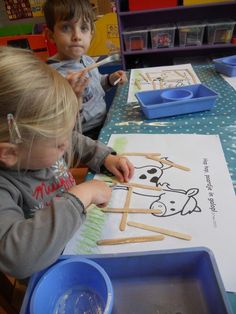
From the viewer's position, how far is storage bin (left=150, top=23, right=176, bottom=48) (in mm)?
1660

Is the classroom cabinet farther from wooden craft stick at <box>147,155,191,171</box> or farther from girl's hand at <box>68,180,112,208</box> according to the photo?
girl's hand at <box>68,180,112,208</box>

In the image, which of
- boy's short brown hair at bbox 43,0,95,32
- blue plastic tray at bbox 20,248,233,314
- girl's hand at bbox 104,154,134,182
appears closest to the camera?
blue plastic tray at bbox 20,248,233,314

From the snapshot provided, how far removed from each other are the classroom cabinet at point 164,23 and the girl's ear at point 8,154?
1.47 metres

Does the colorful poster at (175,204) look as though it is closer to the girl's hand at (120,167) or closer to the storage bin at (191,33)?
the girl's hand at (120,167)

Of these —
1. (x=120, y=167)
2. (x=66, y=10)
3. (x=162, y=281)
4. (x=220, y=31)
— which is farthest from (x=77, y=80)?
(x=220, y=31)

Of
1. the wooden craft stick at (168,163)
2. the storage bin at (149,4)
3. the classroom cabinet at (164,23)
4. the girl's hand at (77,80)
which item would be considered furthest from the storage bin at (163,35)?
the wooden craft stick at (168,163)

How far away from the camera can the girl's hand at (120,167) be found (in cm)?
53

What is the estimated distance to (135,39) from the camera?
5.65 ft

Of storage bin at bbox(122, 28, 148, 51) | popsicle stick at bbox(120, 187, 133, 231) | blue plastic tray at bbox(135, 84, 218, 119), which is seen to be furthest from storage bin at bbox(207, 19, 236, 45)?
popsicle stick at bbox(120, 187, 133, 231)

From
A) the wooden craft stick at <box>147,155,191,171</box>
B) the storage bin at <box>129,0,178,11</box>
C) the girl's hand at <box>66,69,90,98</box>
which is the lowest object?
the wooden craft stick at <box>147,155,191,171</box>

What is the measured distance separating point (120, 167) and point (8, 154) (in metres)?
0.21

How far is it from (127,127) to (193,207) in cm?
33

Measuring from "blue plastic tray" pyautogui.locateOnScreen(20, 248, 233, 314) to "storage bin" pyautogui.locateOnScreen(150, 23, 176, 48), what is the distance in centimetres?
161

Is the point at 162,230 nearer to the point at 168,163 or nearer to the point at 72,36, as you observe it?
the point at 168,163
